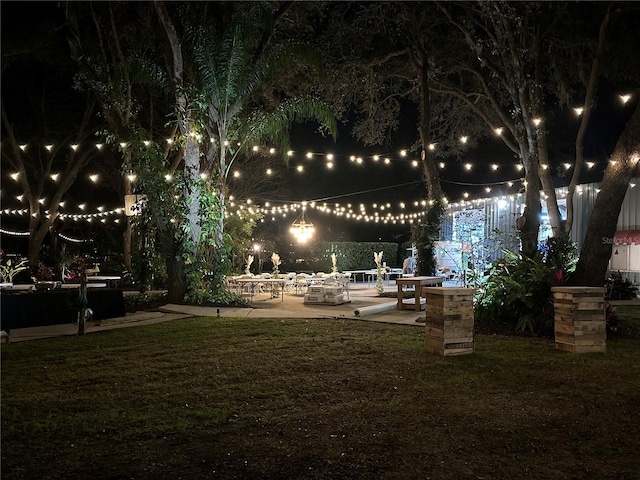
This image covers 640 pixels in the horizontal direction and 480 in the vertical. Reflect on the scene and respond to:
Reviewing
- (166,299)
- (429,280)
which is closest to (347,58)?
(429,280)

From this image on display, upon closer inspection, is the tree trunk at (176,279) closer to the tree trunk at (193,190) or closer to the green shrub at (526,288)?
the tree trunk at (193,190)

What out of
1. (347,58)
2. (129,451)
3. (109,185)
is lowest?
(129,451)

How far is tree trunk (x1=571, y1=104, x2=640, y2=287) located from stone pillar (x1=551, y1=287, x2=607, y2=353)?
4.96ft

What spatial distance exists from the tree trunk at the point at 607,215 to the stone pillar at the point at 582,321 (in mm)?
1512

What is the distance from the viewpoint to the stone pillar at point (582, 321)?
637 centimetres

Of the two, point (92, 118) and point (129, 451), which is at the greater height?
point (92, 118)

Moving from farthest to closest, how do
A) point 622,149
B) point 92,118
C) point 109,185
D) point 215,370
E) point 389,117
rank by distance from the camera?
1. point 109,185
2. point 92,118
3. point 389,117
4. point 622,149
5. point 215,370

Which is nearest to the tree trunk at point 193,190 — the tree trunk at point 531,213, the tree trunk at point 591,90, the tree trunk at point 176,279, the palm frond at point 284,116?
the tree trunk at point 176,279

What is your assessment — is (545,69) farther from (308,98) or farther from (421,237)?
(308,98)

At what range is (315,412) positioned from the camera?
3.96 meters

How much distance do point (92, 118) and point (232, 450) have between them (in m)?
19.3

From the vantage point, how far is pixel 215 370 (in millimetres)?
5336

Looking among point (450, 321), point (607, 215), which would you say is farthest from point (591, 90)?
point (450, 321)

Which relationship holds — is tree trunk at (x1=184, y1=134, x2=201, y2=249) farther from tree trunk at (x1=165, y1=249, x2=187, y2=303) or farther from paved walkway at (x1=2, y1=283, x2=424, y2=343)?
paved walkway at (x1=2, y1=283, x2=424, y2=343)
